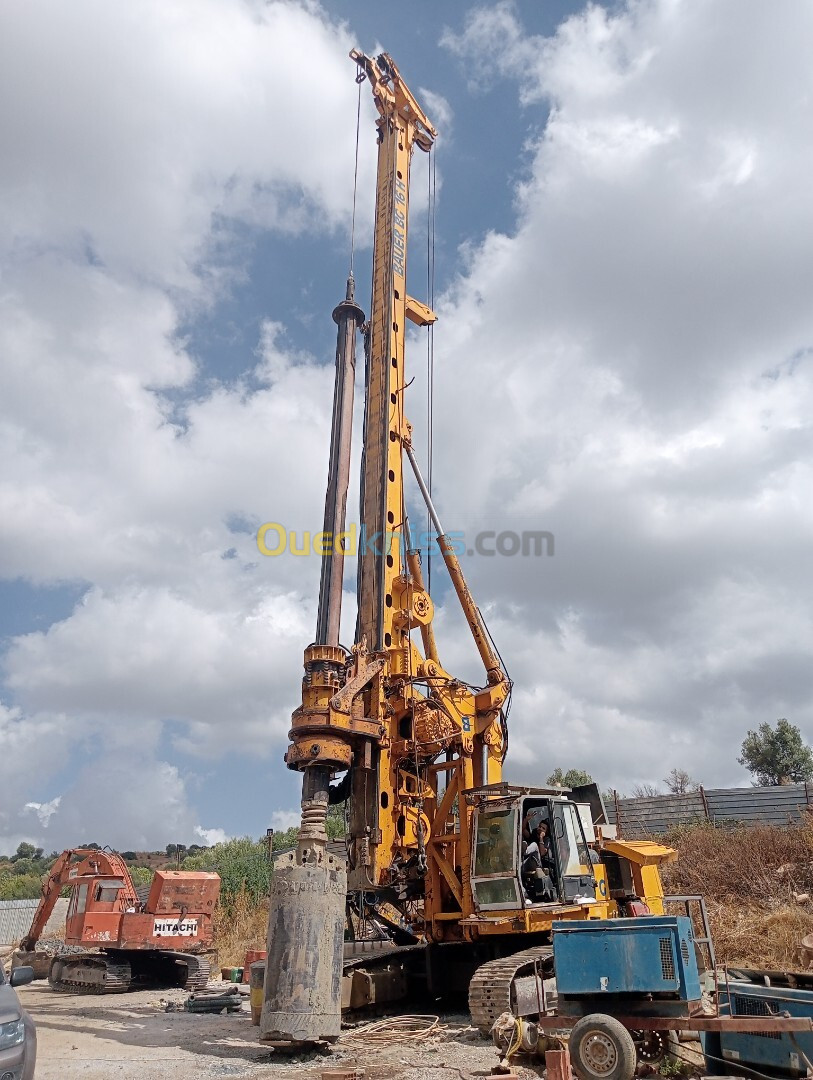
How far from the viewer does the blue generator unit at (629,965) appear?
720 centimetres

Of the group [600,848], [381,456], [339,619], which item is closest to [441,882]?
[600,848]

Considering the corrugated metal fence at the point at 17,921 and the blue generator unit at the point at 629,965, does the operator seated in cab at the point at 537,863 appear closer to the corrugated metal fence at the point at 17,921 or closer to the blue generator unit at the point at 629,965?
the blue generator unit at the point at 629,965

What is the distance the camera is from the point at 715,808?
22.0 m

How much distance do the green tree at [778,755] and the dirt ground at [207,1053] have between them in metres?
32.0

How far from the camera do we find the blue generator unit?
7.20 m

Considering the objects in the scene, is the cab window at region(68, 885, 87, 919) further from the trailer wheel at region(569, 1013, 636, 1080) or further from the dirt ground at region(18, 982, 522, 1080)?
the trailer wheel at region(569, 1013, 636, 1080)

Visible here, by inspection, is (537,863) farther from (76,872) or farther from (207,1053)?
(76,872)

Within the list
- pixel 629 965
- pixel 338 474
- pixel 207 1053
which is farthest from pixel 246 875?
pixel 629 965

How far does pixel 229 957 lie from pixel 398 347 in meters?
16.8

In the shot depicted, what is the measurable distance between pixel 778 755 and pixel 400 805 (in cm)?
3205

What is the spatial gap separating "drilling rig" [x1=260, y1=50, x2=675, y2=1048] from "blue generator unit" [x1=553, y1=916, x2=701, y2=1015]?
1.93 m

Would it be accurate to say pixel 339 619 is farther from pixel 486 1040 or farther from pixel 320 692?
pixel 486 1040

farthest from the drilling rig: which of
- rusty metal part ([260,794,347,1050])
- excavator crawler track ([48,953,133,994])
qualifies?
excavator crawler track ([48,953,133,994])

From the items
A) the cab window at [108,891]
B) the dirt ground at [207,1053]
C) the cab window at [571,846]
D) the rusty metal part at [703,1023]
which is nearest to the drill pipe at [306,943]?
the dirt ground at [207,1053]
